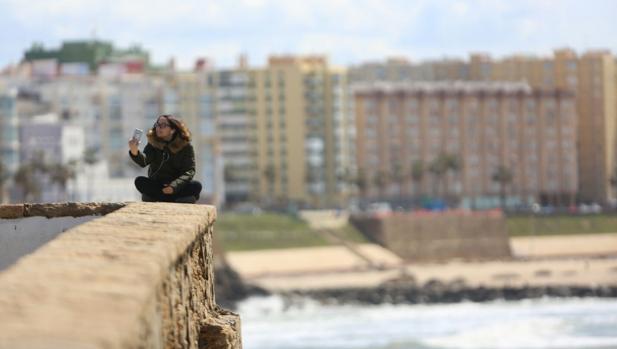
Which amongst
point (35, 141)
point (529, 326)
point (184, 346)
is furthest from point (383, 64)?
point (184, 346)

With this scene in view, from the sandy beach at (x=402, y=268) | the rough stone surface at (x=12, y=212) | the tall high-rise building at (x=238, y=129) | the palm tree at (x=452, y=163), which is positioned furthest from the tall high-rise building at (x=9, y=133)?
the rough stone surface at (x=12, y=212)

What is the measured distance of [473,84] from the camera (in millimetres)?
169875

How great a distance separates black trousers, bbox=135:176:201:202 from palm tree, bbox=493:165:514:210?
15141 centimetres

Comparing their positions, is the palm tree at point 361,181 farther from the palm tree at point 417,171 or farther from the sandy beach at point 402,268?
the sandy beach at point 402,268

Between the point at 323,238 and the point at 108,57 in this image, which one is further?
the point at 108,57

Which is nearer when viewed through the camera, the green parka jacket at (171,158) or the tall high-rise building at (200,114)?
the green parka jacket at (171,158)

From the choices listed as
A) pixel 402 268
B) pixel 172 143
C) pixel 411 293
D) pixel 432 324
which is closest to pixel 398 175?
pixel 402 268

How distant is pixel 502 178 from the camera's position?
160m

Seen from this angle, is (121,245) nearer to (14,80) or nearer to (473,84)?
(14,80)

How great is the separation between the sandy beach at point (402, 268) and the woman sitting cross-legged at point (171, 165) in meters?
90.1

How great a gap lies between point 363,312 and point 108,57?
80216 millimetres

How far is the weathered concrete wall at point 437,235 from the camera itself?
124312mm

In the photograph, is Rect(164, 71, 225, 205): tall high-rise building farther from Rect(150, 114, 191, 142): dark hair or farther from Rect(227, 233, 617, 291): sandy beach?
Rect(150, 114, 191, 142): dark hair

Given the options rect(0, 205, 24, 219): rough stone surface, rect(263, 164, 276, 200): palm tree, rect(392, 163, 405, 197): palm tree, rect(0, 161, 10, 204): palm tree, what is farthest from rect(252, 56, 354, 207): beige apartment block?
rect(0, 205, 24, 219): rough stone surface
